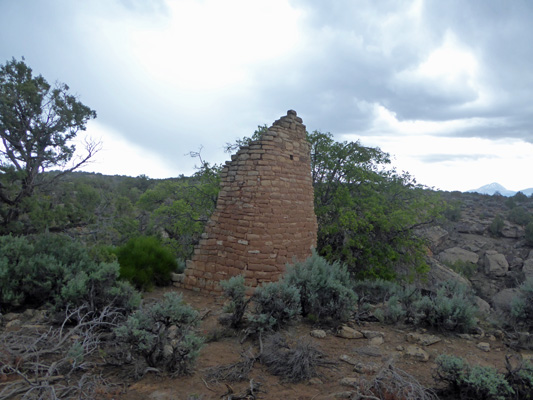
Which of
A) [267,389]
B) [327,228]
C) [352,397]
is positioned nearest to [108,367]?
[267,389]

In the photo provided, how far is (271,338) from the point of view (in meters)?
3.75

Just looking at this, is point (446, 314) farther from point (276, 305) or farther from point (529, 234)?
point (529, 234)

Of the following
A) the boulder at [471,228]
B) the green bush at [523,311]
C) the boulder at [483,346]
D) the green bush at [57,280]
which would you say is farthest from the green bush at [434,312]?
the boulder at [471,228]

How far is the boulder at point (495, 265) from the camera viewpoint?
17031 mm

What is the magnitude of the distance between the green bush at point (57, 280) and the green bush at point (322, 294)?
7.50ft

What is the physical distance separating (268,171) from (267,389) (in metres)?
3.83

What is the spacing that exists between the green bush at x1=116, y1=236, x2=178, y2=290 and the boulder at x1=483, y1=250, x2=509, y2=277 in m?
16.9

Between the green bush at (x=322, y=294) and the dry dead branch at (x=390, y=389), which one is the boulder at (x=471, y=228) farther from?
the dry dead branch at (x=390, y=389)

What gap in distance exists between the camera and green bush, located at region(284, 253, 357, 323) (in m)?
4.63

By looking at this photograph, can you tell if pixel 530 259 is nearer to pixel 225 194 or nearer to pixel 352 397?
pixel 225 194

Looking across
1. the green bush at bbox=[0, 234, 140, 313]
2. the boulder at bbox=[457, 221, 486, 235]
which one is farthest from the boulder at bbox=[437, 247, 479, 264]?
the green bush at bbox=[0, 234, 140, 313]

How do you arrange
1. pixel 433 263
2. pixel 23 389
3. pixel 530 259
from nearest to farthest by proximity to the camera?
1. pixel 23 389
2. pixel 433 263
3. pixel 530 259

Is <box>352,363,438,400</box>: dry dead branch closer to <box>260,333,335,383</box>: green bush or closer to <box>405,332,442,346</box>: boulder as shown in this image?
<box>260,333,335,383</box>: green bush

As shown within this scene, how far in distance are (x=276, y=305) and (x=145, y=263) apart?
137 inches
